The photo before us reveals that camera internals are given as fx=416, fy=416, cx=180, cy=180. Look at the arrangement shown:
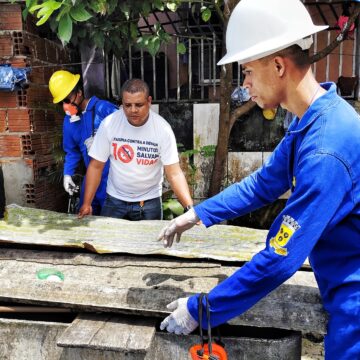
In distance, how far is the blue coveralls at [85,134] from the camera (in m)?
3.98

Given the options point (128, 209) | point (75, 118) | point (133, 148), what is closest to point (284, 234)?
point (133, 148)

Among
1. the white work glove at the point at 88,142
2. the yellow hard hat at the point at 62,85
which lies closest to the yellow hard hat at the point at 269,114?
the white work glove at the point at 88,142

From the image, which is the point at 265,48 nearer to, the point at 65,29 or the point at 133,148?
the point at 65,29

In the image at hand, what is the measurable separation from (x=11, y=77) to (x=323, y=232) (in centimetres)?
338

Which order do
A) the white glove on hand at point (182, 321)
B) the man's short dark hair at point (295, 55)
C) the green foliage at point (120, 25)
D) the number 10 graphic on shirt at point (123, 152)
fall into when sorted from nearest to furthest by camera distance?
the man's short dark hair at point (295, 55)
the white glove on hand at point (182, 321)
the number 10 graphic on shirt at point (123, 152)
the green foliage at point (120, 25)

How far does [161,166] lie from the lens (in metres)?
3.71

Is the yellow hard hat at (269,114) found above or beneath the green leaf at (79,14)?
beneath

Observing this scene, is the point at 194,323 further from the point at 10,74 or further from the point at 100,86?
the point at 100,86

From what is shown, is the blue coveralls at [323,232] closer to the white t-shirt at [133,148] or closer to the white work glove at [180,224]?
the white work glove at [180,224]

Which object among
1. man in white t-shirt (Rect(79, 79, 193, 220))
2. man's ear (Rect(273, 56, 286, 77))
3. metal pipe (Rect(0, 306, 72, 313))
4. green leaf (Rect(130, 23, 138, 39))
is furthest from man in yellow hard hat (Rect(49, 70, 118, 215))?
man's ear (Rect(273, 56, 286, 77))

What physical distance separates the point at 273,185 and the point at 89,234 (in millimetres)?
1484

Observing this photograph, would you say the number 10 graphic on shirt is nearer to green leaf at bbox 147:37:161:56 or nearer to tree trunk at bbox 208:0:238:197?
green leaf at bbox 147:37:161:56

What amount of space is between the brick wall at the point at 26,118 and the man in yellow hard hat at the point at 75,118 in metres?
0.36

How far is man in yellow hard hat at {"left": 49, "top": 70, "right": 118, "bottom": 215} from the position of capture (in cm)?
396
